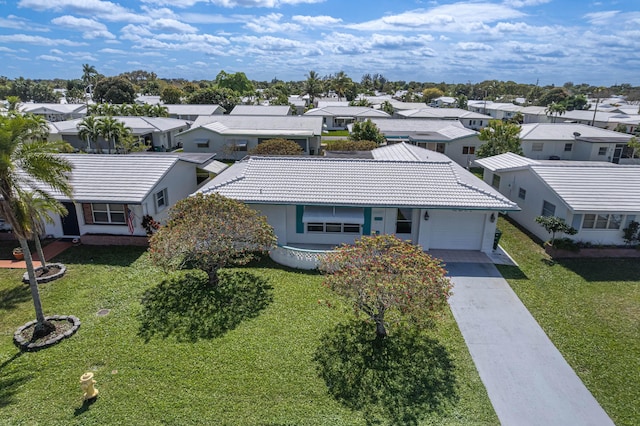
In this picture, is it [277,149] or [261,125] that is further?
[261,125]

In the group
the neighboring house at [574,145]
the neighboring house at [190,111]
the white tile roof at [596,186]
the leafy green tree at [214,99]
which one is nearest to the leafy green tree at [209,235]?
the white tile roof at [596,186]

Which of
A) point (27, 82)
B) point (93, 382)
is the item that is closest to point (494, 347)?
point (93, 382)

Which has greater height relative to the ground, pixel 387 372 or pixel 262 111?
pixel 262 111

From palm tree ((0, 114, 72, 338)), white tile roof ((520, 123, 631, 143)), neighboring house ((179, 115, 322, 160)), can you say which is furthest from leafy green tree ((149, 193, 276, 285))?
white tile roof ((520, 123, 631, 143))

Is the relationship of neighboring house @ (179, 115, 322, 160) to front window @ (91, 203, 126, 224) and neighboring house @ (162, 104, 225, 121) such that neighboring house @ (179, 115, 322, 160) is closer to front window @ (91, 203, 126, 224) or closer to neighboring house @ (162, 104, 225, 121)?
neighboring house @ (162, 104, 225, 121)

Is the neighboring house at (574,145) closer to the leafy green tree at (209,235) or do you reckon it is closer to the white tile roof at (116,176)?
the leafy green tree at (209,235)

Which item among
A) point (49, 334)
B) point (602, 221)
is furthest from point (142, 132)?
point (602, 221)

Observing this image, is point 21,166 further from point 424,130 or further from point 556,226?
point 424,130
